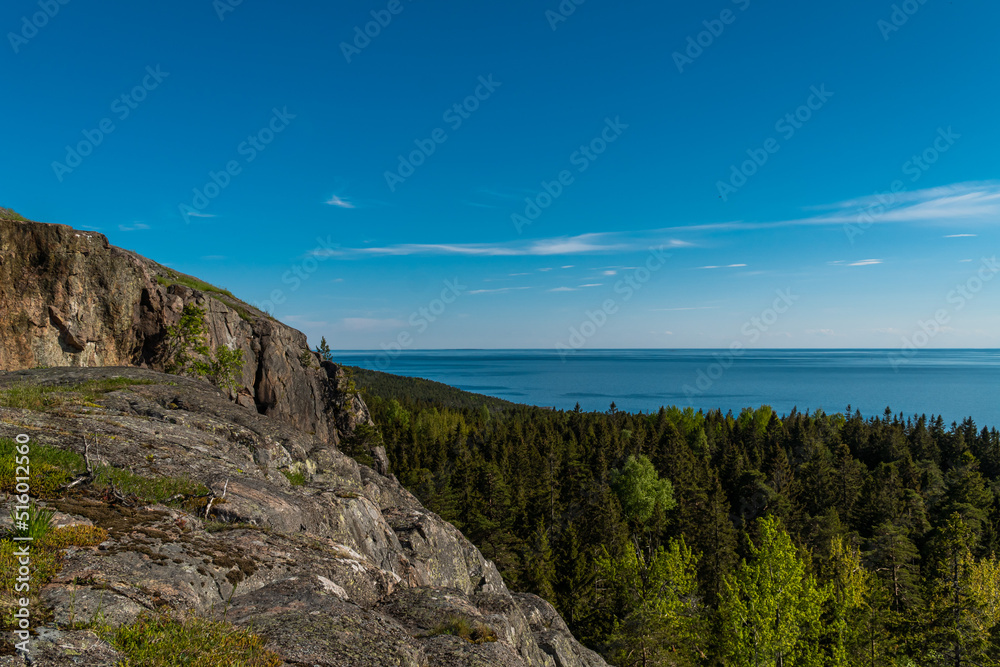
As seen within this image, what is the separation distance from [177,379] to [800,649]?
36.6 meters

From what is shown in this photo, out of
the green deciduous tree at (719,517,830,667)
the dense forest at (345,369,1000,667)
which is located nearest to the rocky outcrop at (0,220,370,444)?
the dense forest at (345,369,1000,667)

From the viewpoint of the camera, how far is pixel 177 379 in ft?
70.6

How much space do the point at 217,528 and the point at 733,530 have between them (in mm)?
55203

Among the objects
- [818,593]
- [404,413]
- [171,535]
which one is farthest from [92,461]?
[404,413]

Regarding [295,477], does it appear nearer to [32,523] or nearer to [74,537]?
[74,537]

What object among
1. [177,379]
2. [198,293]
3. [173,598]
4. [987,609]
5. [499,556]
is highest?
[198,293]

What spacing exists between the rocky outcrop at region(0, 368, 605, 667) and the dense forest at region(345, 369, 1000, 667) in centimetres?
1703

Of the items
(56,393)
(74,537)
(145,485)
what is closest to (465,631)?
(74,537)

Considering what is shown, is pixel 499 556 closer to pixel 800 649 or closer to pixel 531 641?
pixel 800 649

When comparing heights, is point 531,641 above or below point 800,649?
above

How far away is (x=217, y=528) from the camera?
8.90 meters

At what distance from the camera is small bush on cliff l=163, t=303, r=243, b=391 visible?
107 feet

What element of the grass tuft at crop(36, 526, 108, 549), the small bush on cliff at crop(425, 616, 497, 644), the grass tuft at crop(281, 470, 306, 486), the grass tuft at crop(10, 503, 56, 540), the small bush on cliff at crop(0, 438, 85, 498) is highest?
the small bush on cliff at crop(0, 438, 85, 498)

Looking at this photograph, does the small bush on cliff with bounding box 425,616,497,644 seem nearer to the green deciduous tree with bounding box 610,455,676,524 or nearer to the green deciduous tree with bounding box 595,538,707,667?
the green deciduous tree with bounding box 595,538,707,667
